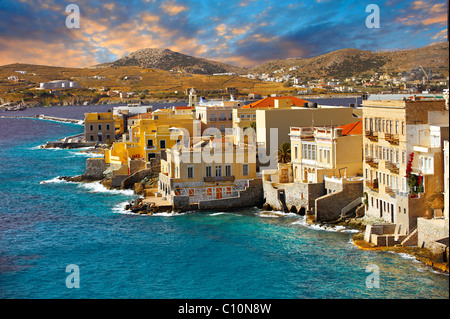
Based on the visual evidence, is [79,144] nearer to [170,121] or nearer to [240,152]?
[170,121]

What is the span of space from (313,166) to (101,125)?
166 feet

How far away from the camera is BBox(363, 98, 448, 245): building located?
29203 mm

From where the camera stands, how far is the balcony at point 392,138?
3184cm

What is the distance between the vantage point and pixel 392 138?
32.3 meters

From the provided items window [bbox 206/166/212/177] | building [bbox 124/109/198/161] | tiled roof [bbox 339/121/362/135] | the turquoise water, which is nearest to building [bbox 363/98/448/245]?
the turquoise water

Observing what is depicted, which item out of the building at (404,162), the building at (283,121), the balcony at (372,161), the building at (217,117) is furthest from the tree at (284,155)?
the building at (217,117)

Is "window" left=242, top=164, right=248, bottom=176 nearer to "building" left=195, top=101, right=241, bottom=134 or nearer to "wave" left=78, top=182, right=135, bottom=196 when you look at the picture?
"wave" left=78, top=182, right=135, bottom=196

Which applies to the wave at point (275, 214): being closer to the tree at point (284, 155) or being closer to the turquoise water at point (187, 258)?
the turquoise water at point (187, 258)

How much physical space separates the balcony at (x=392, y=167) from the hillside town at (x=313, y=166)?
0.20 ft

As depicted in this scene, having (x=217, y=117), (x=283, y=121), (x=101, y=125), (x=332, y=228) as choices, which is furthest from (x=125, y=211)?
(x=101, y=125)

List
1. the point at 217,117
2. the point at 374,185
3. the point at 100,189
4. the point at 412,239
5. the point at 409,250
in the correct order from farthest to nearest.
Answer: the point at 217,117 < the point at 100,189 < the point at 374,185 < the point at 412,239 < the point at 409,250

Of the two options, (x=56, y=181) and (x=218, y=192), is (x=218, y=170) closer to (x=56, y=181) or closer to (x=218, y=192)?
(x=218, y=192)

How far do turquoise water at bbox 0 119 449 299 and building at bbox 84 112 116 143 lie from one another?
39732 mm
